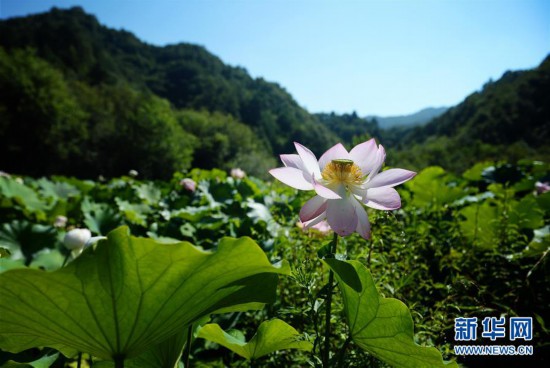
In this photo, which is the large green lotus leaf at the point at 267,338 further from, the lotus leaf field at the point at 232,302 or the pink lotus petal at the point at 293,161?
the pink lotus petal at the point at 293,161

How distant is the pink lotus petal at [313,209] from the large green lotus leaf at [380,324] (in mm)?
131

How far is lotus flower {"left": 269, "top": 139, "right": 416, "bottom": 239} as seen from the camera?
67cm

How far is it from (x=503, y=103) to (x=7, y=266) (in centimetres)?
4583

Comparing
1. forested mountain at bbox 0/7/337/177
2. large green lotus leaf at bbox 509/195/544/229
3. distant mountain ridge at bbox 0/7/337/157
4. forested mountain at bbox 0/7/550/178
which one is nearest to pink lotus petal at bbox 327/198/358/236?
large green lotus leaf at bbox 509/195/544/229

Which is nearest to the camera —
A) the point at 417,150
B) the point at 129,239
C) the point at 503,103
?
the point at 129,239

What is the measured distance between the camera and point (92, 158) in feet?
85.7

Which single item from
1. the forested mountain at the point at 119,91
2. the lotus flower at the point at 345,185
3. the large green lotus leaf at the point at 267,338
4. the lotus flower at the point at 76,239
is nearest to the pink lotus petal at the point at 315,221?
the lotus flower at the point at 345,185

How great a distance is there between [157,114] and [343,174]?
29.0m

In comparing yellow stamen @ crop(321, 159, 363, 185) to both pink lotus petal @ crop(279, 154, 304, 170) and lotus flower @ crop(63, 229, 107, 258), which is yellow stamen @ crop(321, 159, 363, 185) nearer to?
pink lotus petal @ crop(279, 154, 304, 170)

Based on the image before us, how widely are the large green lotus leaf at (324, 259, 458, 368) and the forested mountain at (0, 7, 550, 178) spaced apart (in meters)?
1.51

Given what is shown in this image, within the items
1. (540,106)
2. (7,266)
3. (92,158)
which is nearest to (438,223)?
(7,266)

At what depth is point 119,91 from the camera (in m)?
32.5

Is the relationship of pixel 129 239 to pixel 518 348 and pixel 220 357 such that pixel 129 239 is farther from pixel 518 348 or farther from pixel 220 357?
pixel 518 348

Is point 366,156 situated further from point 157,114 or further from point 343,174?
point 157,114
